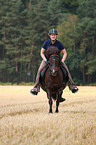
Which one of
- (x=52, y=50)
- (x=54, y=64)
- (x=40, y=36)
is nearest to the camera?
(x=54, y=64)

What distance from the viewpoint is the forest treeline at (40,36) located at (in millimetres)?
62028

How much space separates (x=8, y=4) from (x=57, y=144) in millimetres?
71398

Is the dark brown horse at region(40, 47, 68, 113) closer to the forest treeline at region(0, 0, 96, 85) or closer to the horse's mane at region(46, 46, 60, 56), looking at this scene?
the horse's mane at region(46, 46, 60, 56)

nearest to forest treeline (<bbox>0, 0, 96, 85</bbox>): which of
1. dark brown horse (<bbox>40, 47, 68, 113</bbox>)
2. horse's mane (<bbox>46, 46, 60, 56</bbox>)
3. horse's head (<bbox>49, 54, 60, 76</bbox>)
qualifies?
dark brown horse (<bbox>40, 47, 68, 113</bbox>)

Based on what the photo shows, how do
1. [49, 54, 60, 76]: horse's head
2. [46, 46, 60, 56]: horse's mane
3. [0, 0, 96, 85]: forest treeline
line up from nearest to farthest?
1. [49, 54, 60, 76]: horse's head
2. [46, 46, 60, 56]: horse's mane
3. [0, 0, 96, 85]: forest treeline

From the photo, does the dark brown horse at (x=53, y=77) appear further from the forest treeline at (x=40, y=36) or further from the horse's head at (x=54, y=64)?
the forest treeline at (x=40, y=36)

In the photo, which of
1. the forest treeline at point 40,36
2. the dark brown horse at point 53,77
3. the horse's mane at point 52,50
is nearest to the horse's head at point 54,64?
the dark brown horse at point 53,77

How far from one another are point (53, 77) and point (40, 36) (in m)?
61.4

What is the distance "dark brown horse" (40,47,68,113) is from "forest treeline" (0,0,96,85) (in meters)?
49.2

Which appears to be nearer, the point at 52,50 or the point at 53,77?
the point at 52,50

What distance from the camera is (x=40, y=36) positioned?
69938 mm

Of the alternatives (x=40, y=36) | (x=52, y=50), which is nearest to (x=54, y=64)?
(x=52, y=50)

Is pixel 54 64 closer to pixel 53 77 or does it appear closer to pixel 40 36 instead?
pixel 53 77

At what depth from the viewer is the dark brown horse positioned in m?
8.84
